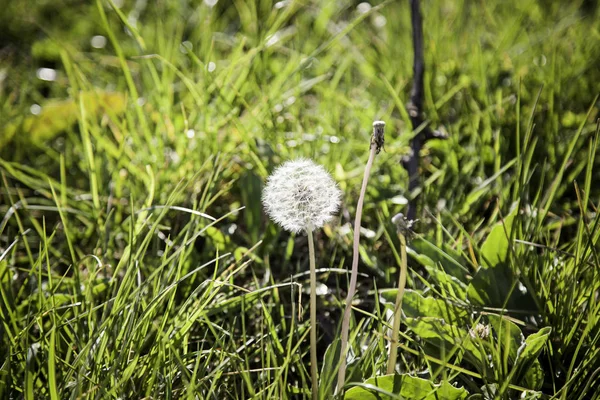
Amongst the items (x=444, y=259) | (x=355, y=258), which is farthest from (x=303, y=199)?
(x=444, y=259)

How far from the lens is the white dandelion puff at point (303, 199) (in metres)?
1.32

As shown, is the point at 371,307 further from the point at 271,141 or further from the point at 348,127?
the point at 348,127

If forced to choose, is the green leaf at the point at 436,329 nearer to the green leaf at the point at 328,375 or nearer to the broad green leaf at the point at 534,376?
the broad green leaf at the point at 534,376

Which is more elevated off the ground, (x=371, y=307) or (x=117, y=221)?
(x=117, y=221)

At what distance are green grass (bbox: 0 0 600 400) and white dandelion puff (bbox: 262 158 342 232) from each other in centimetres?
11

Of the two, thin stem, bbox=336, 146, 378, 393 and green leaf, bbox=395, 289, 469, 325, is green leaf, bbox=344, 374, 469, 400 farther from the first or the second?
green leaf, bbox=395, 289, 469, 325

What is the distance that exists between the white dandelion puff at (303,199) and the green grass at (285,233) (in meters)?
0.11

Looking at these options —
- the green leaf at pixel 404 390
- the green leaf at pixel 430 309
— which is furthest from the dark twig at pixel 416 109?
the green leaf at pixel 404 390

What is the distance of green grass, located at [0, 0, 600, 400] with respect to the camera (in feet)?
4.44

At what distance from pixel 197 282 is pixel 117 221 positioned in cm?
47

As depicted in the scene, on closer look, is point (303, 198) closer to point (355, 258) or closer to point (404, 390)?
point (355, 258)

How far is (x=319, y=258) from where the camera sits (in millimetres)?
1905

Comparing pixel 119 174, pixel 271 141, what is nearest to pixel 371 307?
pixel 271 141

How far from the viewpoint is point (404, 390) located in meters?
1.26
